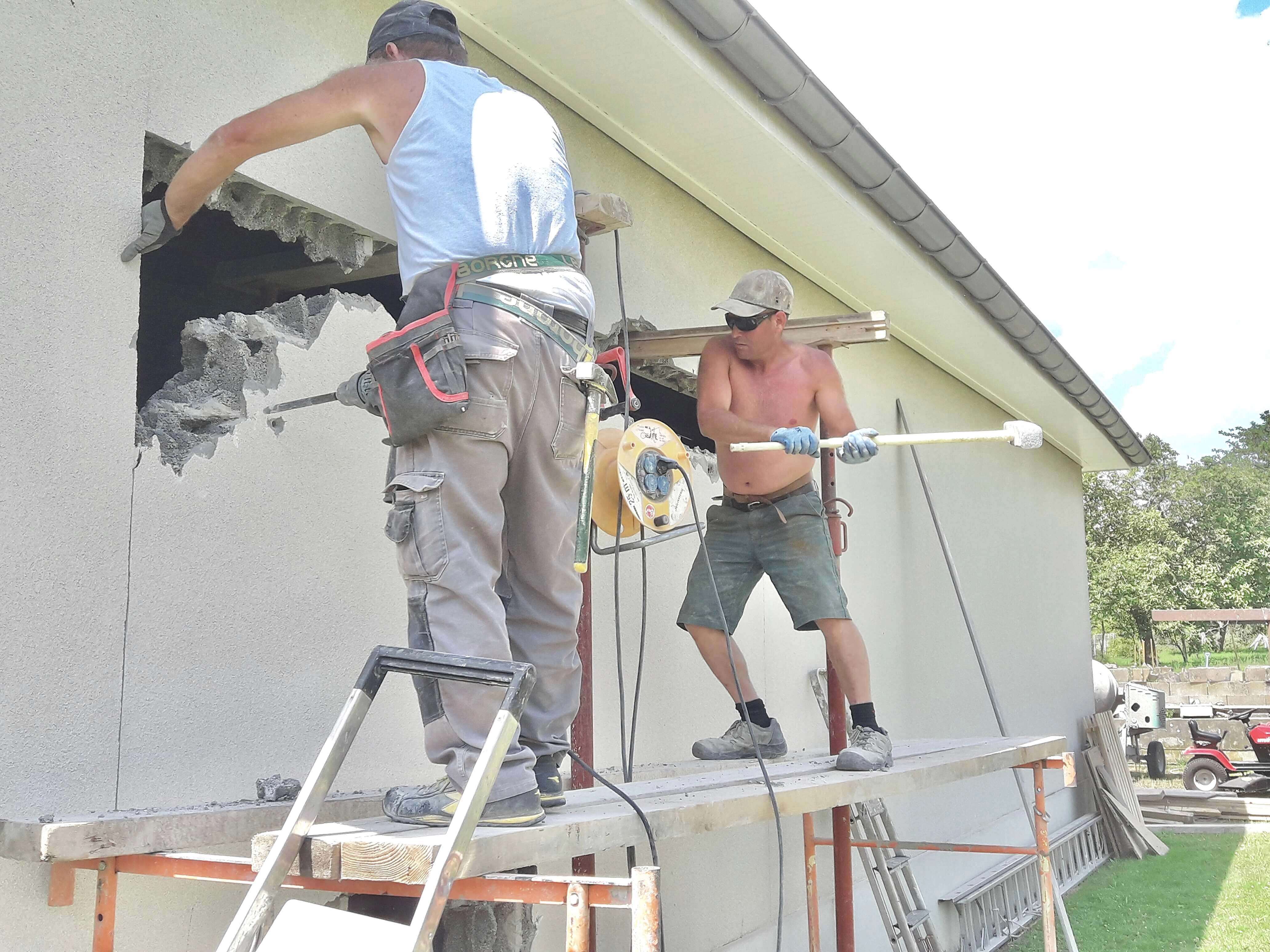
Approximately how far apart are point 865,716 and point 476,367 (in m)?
2.35

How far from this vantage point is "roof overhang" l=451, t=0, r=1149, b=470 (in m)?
3.72

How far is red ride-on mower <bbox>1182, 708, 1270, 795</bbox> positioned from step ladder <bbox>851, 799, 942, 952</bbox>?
31.4 feet

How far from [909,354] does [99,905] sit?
654 centimetres

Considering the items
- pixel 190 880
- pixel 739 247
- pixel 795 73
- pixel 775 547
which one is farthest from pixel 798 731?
pixel 190 880

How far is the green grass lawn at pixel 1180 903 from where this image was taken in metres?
7.23

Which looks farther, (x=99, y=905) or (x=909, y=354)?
(x=909, y=354)

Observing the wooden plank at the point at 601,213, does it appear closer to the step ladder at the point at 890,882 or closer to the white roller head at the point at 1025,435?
the white roller head at the point at 1025,435

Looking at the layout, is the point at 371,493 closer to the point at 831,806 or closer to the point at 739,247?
the point at 831,806

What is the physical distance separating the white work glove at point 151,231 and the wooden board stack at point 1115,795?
36.6 ft

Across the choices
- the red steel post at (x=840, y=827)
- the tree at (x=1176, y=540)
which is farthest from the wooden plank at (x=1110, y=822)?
the tree at (x=1176, y=540)

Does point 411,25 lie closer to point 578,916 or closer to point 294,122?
point 294,122

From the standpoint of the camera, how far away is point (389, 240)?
3.32 metres

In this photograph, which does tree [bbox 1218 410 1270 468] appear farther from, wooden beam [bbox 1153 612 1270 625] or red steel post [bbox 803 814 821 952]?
red steel post [bbox 803 814 821 952]

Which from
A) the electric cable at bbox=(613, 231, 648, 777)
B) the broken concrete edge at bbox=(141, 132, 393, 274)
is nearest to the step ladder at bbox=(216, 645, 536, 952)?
the electric cable at bbox=(613, 231, 648, 777)
